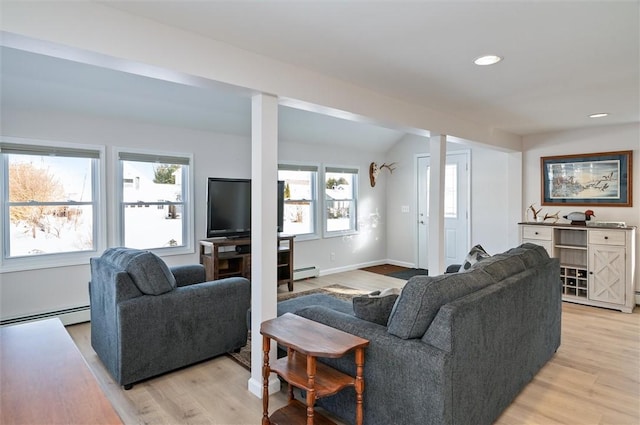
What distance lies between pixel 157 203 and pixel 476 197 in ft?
15.6

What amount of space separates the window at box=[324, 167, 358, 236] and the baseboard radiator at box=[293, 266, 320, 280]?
666mm

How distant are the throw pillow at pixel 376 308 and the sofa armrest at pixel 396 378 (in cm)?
5

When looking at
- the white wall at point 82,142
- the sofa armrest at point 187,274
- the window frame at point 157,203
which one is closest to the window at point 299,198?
the white wall at point 82,142

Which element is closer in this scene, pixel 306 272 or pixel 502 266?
pixel 502 266

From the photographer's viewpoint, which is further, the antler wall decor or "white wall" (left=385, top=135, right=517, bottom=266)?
the antler wall decor

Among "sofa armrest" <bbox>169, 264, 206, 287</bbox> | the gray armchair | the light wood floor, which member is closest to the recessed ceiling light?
the light wood floor

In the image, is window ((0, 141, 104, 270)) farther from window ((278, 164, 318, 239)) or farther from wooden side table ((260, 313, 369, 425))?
wooden side table ((260, 313, 369, 425))

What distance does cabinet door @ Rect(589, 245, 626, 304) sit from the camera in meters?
4.42

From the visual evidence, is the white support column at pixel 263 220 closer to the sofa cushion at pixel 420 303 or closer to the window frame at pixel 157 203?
the sofa cushion at pixel 420 303

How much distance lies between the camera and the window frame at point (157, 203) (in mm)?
4266

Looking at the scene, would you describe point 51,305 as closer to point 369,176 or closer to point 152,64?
point 152,64

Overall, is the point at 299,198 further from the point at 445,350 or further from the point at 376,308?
the point at 445,350

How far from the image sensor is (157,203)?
183 inches

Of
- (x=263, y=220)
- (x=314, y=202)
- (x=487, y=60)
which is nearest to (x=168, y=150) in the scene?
(x=314, y=202)
